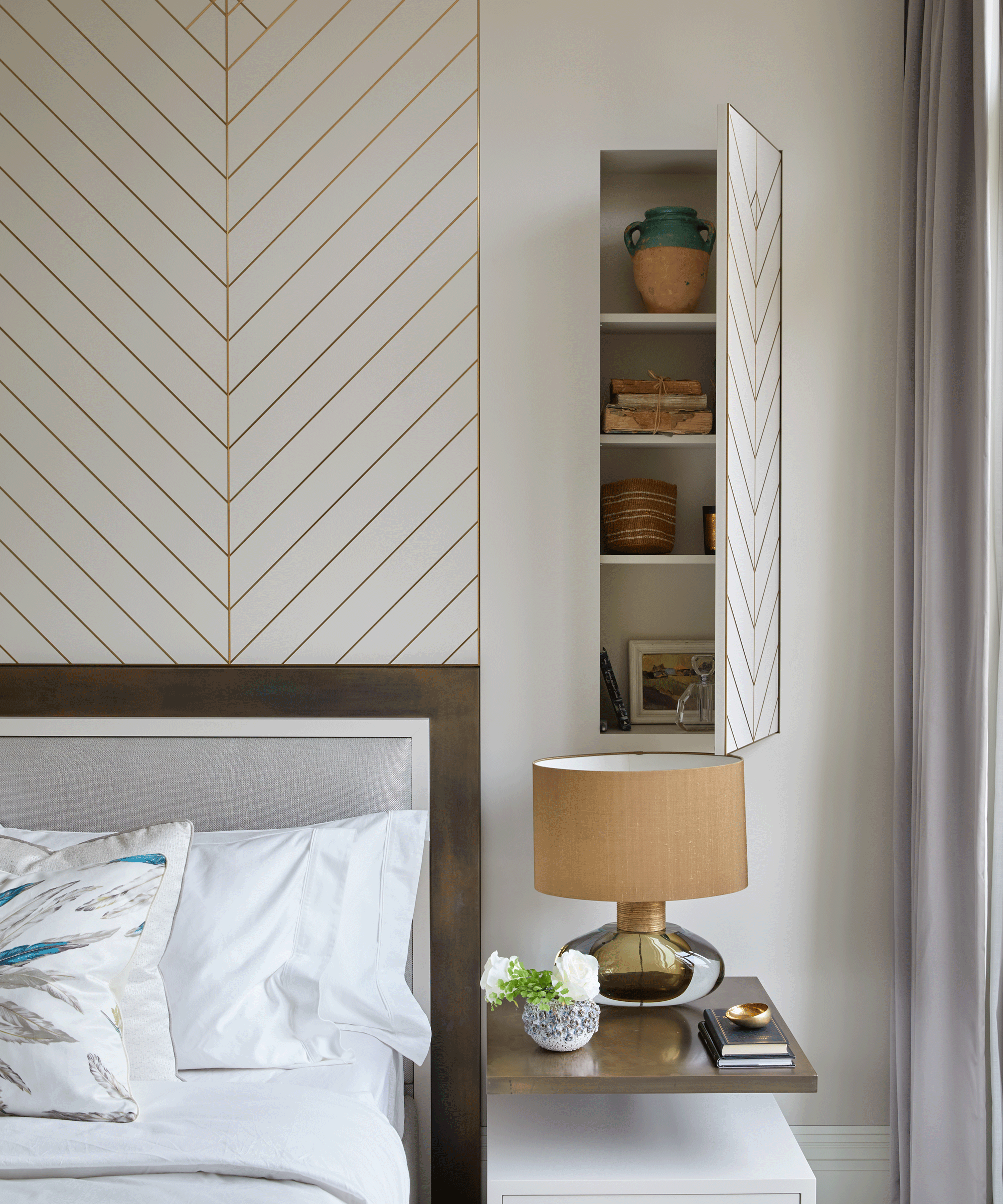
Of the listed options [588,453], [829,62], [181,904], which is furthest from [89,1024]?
[829,62]

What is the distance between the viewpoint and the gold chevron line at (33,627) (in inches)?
85.3

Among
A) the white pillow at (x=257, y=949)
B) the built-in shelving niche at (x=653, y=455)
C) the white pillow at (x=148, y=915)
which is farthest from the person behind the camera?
the built-in shelving niche at (x=653, y=455)

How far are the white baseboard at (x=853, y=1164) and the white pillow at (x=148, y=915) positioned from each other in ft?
4.78

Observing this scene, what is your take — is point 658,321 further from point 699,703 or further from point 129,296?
point 129,296

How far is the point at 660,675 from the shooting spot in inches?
88.9

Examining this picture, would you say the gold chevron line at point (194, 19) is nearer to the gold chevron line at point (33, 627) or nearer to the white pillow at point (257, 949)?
the gold chevron line at point (33, 627)

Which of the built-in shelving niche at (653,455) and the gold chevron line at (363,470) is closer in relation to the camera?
the gold chevron line at (363,470)

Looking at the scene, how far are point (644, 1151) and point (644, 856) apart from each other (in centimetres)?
51

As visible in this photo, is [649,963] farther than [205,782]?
No

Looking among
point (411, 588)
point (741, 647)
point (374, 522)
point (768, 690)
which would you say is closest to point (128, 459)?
point (374, 522)

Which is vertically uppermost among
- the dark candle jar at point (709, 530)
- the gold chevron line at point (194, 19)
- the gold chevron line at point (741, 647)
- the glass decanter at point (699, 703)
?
the gold chevron line at point (194, 19)

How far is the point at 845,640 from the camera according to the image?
2154 millimetres

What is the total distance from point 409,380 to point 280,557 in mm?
497

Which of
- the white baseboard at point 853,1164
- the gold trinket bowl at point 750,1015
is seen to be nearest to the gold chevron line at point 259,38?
the gold trinket bowl at point 750,1015
